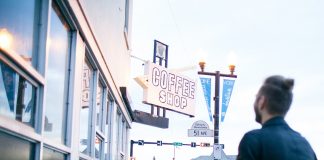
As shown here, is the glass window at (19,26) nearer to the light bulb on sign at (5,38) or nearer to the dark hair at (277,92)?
the light bulb on sign at (5,38)

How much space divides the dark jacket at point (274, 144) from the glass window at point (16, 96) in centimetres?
145

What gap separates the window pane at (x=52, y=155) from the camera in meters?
4.80

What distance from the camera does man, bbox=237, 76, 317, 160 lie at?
118 inches

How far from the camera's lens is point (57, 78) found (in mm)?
5297

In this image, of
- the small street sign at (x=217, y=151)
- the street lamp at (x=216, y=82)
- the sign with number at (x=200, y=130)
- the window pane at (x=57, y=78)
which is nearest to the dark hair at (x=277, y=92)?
the window pane at (x=57, y=78)

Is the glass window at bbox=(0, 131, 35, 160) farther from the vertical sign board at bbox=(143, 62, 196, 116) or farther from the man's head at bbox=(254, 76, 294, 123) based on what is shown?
the vertical sign board at bbox=(143, 62, 196, 116)

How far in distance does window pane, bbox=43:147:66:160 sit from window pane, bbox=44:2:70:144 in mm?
112

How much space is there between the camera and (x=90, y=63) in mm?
7301

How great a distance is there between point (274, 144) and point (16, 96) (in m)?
1.71


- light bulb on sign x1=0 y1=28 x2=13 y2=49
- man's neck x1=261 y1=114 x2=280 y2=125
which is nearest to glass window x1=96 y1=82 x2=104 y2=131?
light bulb on sign x1=0 y1=28 x2=13 y2=49

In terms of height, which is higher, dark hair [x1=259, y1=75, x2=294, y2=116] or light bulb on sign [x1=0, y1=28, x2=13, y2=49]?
light bulb on sign [x1=0, y1=28, x2=13, y2=49]

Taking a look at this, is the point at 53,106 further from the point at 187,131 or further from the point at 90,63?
the point at 187,131

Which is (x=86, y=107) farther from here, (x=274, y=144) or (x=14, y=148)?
(x=274, y=144)

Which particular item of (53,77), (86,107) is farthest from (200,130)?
(53,77)
